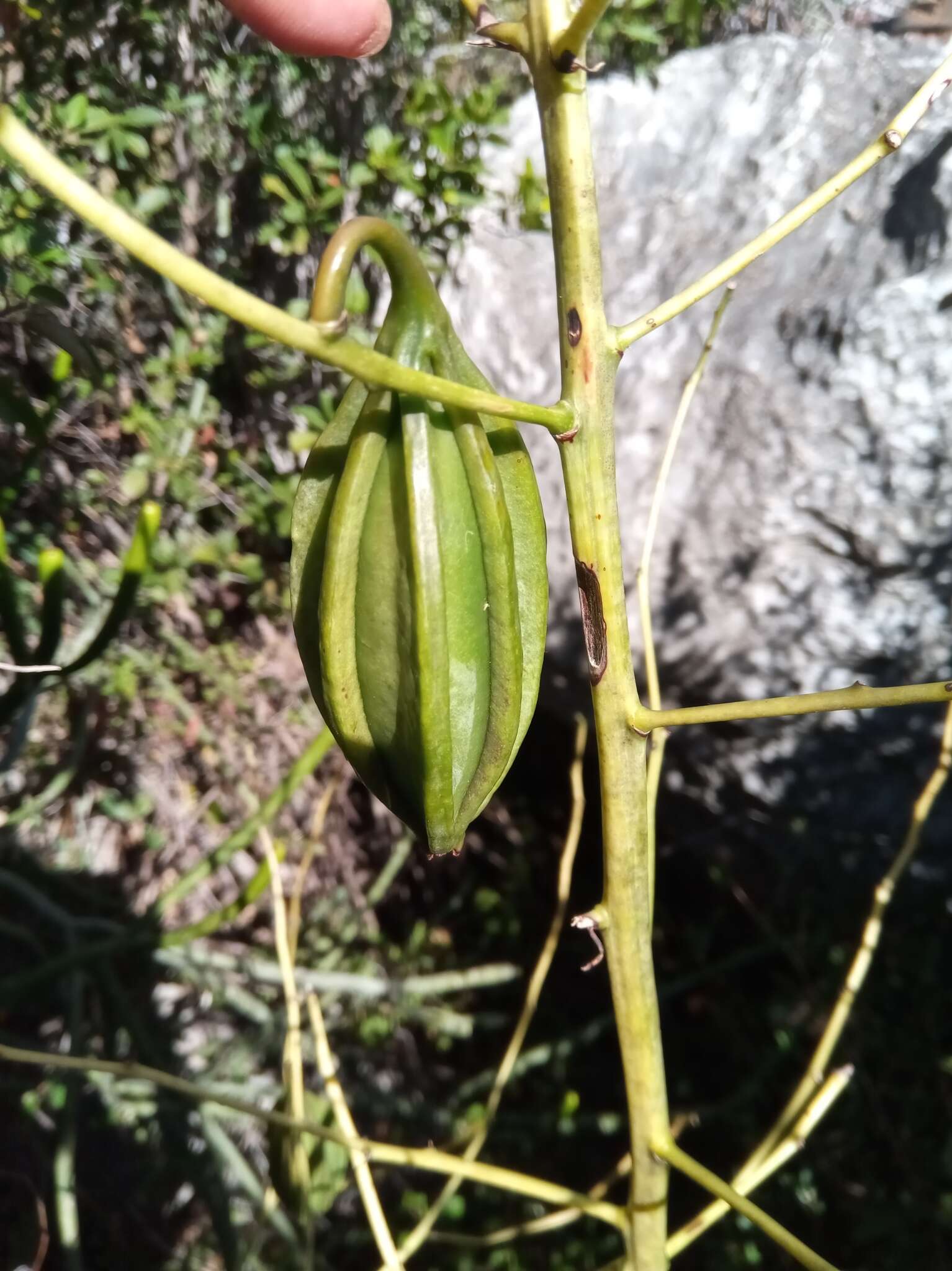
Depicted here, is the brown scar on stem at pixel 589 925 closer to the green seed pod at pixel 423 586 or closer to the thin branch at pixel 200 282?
the green seed pod at pixel 423 586

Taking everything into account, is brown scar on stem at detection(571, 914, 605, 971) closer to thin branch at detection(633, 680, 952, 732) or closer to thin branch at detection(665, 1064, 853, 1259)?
thin branch at detection(633, 680, 952, 732)

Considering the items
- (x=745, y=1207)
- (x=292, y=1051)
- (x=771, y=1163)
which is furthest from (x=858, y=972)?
(x=292, y=1051)

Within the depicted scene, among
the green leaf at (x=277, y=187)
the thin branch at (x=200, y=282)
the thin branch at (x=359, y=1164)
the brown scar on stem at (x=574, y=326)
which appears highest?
the green leaf at (x=277, y=187)

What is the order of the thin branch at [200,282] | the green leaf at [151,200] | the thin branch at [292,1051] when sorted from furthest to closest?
the green leaf at [151,200]
the thin branch at [292,1051]
the thin branch at [200,282]

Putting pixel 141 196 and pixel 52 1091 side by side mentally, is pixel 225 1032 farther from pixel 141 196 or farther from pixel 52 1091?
pixel 141 196

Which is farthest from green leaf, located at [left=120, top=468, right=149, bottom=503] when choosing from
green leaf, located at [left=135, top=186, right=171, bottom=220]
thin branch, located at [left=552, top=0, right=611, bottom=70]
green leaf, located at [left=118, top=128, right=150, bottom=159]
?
thin branch, located at [left=552, top=0, right=611, bottom=70]

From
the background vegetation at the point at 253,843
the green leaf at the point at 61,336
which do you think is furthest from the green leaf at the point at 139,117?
the green leaf at the point at 61,336
